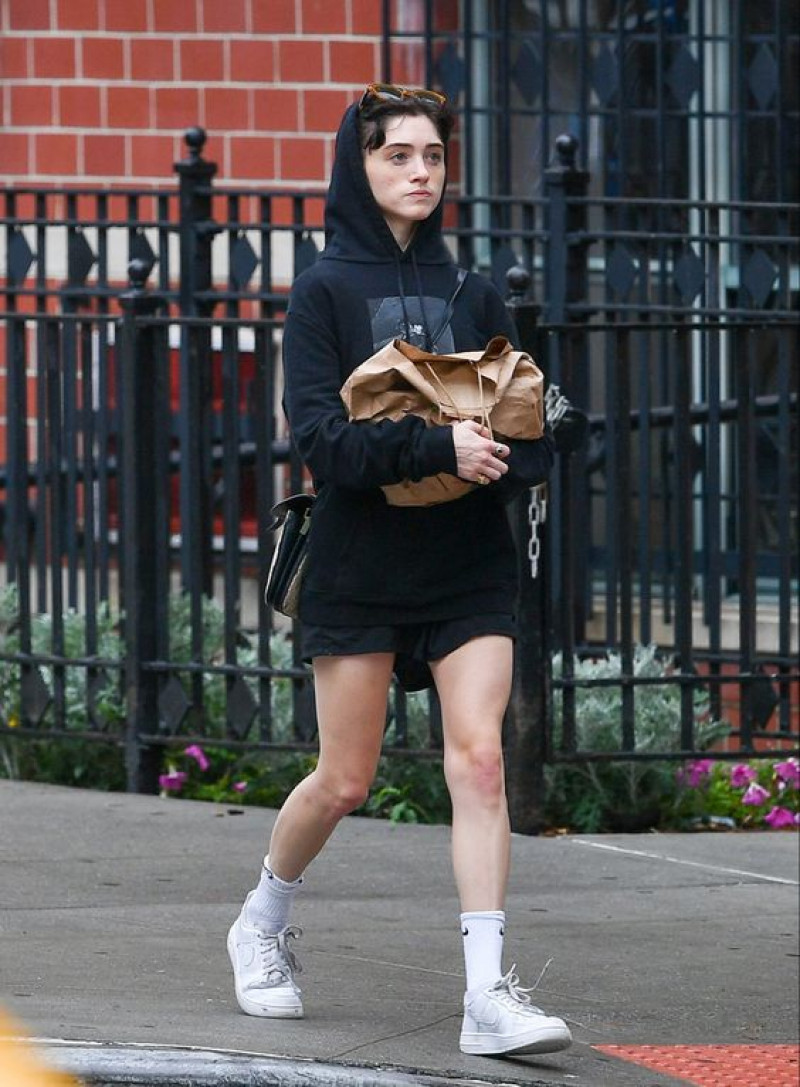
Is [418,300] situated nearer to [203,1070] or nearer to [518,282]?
[203,1070]

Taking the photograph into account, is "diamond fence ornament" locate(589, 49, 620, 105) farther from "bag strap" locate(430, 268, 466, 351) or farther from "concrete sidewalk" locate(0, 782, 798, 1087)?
"bag strap" locate(430, 268, 466, 351)

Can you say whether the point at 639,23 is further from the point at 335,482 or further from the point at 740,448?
the point at 335,482

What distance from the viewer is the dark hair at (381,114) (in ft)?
16.0

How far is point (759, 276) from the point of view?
8203 millimetres

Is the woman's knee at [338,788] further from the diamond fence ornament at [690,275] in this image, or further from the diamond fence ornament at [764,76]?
the diamond fence ornament at [764,76]

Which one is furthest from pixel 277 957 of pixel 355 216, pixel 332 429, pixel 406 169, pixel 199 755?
pixel 199 755

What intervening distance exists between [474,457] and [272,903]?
111 centimetres

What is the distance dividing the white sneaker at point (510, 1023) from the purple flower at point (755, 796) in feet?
9.99

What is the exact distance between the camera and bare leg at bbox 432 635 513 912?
476 centimetres

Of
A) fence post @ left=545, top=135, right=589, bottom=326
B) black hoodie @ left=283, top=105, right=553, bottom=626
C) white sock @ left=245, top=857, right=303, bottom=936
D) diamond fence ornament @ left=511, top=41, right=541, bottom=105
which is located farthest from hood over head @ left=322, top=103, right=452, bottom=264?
diamond fence ornament @ left=511, top=41, right=541, bottom=105

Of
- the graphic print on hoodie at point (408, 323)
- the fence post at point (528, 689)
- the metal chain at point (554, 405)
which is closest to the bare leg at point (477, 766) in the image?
the graphic print on hoodie at point (408, 323)

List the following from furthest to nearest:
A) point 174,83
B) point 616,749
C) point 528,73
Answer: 1. point 174,83
2. point 528,73
3. point 616,749

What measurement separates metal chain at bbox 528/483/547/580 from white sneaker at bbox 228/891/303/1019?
7.05 feet

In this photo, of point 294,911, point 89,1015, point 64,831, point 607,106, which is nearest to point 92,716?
point 64,831
